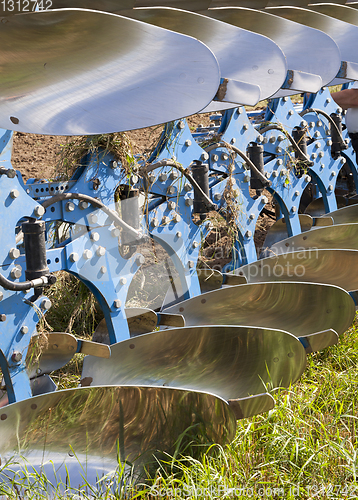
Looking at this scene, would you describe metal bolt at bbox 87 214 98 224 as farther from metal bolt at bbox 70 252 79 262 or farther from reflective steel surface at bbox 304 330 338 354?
reflective steel surface at bbox 304 330 338 354

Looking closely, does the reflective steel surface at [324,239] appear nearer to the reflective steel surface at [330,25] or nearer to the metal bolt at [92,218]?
the reflective steel surface at [330,25]

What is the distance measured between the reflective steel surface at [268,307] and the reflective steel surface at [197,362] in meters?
0.36

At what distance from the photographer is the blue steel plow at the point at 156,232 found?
177 cm

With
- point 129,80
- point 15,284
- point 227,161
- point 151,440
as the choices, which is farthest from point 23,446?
point 227,161

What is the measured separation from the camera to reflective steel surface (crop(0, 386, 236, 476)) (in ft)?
5.74

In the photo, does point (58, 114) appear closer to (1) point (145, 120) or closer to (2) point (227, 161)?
(1) point (145, 120)

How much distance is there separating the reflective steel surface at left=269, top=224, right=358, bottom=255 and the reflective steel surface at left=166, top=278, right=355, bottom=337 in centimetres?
80

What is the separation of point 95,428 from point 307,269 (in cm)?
169

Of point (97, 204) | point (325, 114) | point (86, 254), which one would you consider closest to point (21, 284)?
point (86, 254)

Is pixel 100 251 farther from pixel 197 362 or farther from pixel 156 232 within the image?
pixel 197 362

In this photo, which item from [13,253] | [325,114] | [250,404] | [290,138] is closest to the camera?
[250,404]

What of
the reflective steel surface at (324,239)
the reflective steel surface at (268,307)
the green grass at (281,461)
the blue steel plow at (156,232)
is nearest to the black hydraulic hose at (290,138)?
the blue steel plow at (156,232)

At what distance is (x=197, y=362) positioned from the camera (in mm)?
2266

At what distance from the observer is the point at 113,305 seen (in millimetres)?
2334
